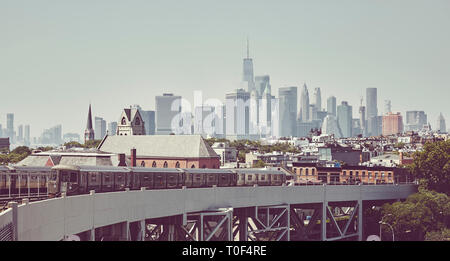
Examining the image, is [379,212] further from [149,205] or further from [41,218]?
[41,218]

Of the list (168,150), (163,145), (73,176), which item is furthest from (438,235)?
(163,145)

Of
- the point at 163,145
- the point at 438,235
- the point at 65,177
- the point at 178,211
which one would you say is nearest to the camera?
the point at 65,177

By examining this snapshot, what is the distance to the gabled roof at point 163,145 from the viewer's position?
141625 mm

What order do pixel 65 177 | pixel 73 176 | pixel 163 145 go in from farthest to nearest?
1. pixel 163 145
2. pixel 73 176
3. pixel 65 177

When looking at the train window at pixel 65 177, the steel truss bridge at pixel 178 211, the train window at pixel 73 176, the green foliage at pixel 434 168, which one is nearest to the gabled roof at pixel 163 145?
the steel truss bridge at pixel 178 211

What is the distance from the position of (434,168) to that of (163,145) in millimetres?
61430

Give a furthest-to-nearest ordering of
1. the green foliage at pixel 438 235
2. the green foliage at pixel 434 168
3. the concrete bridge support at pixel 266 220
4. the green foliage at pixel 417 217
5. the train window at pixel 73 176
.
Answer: the green foliage at pixel 434 168, the green foliage at pixel 417 217, the green foliage at pixel 438 235, the concrete bridge support at pixel 266 220, the train window at pixel 73 176

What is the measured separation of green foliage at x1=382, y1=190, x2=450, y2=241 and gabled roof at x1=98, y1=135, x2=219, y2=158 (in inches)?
2083

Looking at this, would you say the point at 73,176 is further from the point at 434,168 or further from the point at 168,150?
the point at 168,150

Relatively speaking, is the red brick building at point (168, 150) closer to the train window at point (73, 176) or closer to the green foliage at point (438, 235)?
the green foliage at point (438, 235)

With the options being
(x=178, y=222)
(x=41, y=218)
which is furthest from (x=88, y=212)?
(x=178, y=222)

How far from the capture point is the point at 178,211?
63.8 metres

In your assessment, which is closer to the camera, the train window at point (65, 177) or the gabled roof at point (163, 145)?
the train window at point (65, 177)
